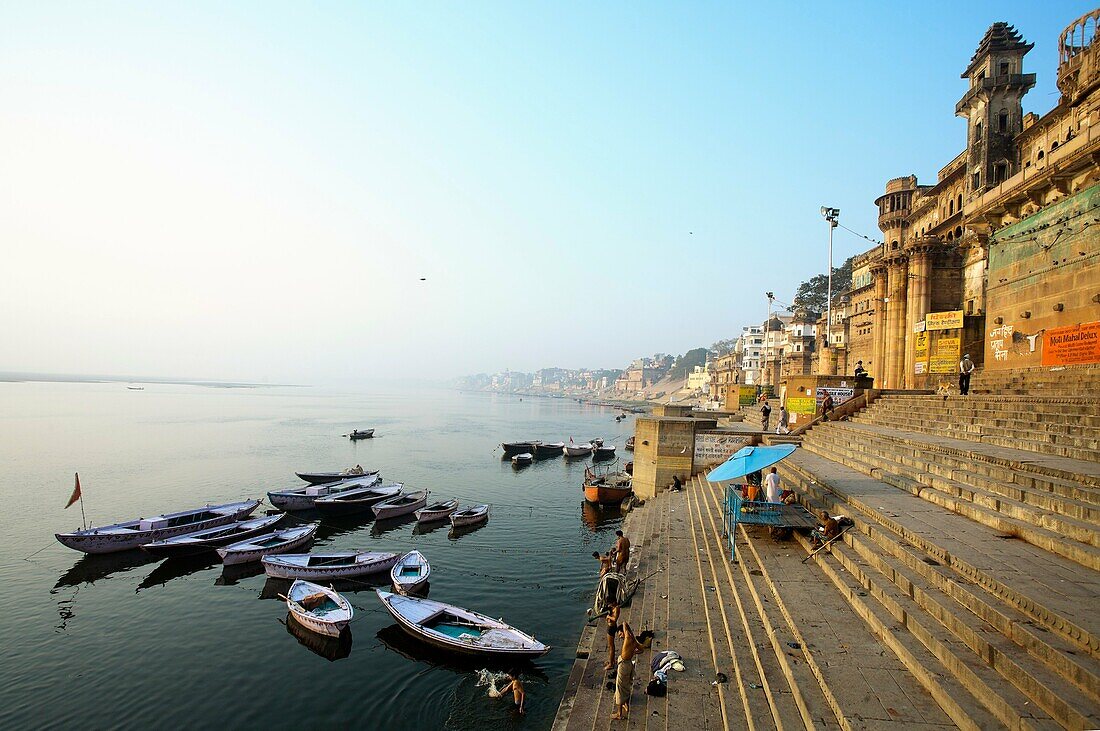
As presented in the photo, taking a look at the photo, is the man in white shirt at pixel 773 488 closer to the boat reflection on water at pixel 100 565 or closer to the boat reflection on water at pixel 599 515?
the boat reflection on water at pixel 599 515

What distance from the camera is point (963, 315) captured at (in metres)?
22.4

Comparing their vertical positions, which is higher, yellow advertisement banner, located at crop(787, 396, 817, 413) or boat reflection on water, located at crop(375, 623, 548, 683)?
yellow advertisement banner, located at crop(787, 396, 817, 413)

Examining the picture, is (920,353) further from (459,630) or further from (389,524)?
(389,524)

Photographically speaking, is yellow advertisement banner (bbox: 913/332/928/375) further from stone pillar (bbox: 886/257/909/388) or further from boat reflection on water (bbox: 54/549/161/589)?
boat reflection on water (bbox: 54/549/161/589)

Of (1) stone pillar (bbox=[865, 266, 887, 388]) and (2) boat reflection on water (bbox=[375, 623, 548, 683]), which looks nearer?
(2) boat reflection on water (bbox=[375, 623, 548, 683])

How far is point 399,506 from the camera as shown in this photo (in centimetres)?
Result: 2819

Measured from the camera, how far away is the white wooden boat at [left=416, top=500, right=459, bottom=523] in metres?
26.3

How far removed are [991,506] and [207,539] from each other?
24.9 m

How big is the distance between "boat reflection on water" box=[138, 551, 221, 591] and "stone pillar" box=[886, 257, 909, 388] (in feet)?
103

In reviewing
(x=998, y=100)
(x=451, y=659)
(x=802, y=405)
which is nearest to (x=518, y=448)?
(x=802, y=405)

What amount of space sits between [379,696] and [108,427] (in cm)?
8428

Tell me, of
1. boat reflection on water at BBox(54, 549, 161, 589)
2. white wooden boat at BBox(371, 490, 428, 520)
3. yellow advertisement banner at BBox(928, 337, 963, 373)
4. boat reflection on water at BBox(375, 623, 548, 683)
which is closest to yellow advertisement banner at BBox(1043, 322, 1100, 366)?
yellow advertisement banner at BBox(928, 337, 963, 373)

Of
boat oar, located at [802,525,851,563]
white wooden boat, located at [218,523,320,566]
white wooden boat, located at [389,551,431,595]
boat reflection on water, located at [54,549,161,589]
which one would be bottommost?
boat reflection on water, located at [54,549,161,589]

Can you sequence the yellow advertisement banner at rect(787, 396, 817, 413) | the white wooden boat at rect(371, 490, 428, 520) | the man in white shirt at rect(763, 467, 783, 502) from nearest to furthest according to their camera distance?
the man in white shirt at rect(763, 467, 783, 502), the yellow advertisement banner at rect(787, 396, 817, 413), the white wooden boat at rect(371, 490, 428, 520)
